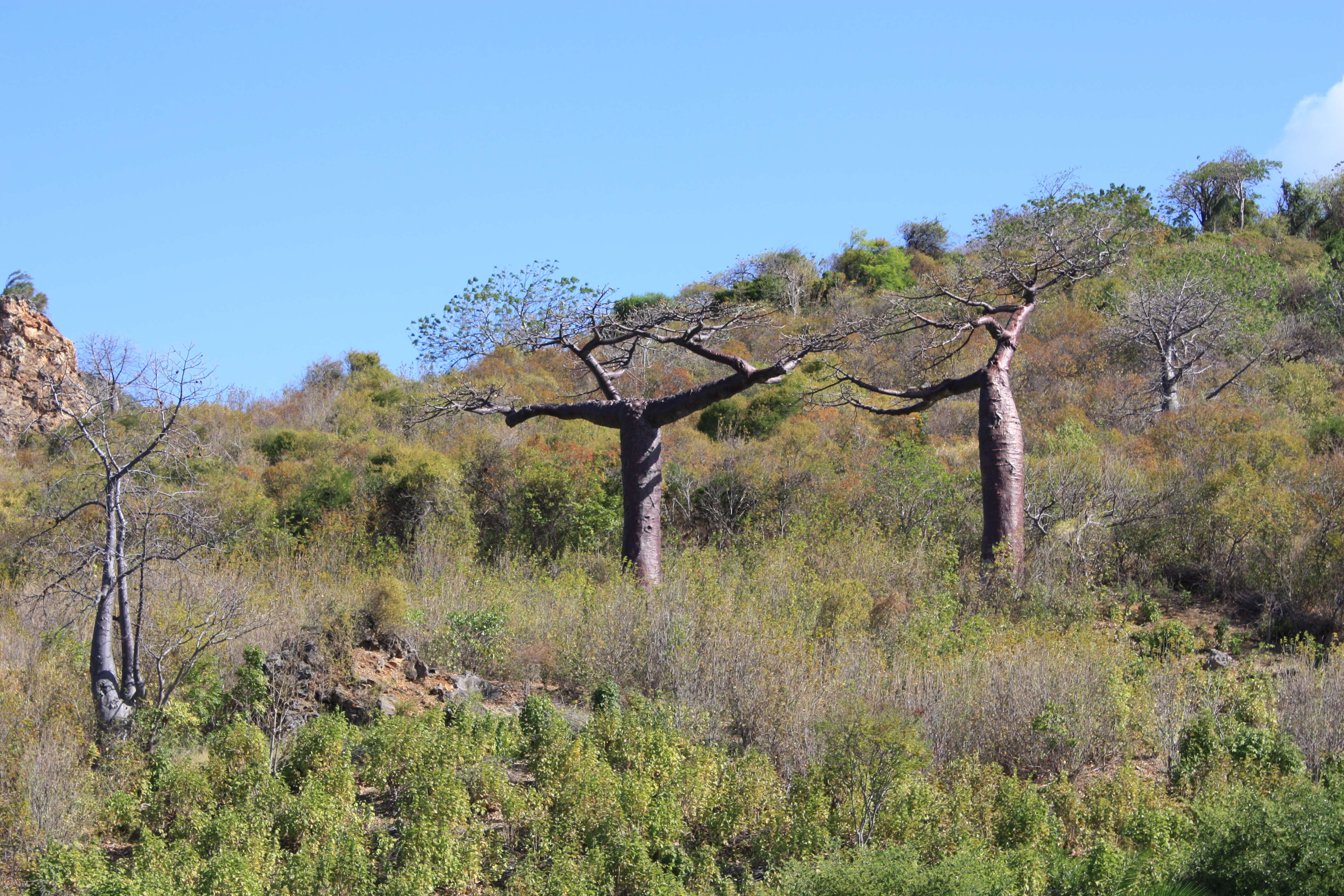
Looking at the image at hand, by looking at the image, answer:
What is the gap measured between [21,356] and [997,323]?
17458 mm

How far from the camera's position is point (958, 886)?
223 inches

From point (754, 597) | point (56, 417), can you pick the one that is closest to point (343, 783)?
point (56, 417)

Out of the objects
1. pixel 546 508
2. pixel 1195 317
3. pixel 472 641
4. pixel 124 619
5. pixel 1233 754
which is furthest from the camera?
pixel 1195 317

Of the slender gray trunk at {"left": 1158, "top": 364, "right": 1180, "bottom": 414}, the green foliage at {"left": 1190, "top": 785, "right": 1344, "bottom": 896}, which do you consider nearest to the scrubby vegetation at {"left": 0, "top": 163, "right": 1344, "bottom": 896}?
the green foliage at {"left": 1190, "top": 785, "right": 1344, "bottom": 896}

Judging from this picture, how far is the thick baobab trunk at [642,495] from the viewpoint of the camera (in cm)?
1302

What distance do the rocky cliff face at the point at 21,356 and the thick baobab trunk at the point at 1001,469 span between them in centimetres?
1622

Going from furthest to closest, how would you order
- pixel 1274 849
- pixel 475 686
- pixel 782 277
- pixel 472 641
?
pixel 782 277 → pixel 472 641 → pixel 475 686 → pixel 1274 849

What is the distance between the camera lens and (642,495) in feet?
42.8

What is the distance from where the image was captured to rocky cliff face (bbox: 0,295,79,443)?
Result: 20.4m

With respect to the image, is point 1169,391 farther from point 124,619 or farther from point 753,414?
point 124,619

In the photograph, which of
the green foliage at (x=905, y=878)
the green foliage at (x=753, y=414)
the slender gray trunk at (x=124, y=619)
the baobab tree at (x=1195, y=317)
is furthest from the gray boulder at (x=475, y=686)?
the baobab tree at (x=1195, y=317)

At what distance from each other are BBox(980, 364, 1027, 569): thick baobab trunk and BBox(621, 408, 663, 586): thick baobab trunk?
3.90 m

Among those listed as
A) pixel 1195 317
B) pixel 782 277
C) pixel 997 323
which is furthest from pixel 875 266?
pixel 997 323

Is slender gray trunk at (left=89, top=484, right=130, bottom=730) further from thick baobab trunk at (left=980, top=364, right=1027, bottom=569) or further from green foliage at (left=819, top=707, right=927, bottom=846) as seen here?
thick baobab trunk at (left=980, top=364, right=1027, bottom=569)
